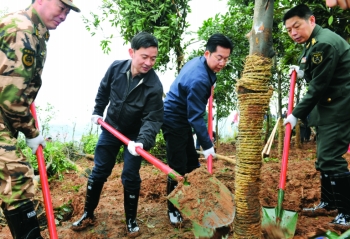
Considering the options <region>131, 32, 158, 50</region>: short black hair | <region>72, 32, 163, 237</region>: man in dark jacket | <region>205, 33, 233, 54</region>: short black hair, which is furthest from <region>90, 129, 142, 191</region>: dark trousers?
<region>205, 33, 233, 54</region>: short black hair

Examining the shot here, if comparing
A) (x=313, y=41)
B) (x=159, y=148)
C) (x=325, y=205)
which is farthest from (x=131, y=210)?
(x=159, y=148)

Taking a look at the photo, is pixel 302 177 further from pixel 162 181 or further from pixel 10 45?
pixel 10 45

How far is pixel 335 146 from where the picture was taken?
285 cm

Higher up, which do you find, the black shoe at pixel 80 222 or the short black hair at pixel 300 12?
the short black hair at pixel 300 12

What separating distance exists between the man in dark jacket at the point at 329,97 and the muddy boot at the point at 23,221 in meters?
2.32

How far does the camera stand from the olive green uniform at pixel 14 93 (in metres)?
2.00

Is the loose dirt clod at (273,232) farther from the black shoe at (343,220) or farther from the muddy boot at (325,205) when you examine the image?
the muddy boot at (325,205)

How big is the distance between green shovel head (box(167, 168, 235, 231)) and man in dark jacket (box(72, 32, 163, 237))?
74 cm

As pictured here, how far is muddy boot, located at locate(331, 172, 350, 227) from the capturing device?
9.14 feet

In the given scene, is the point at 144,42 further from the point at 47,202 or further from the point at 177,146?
the point at 47,202

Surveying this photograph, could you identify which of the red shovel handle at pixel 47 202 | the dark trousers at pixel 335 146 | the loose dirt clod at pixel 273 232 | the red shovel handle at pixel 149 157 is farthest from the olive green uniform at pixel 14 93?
the dark trousers at pixel 335 146

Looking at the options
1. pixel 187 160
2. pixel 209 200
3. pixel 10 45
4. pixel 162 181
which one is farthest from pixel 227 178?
pixel 10 45

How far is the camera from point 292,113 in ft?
9.77

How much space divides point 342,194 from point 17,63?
2.89 meters
